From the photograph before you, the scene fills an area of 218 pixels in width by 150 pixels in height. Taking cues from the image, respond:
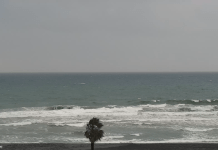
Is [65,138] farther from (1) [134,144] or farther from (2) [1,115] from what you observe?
(2) [1,115]

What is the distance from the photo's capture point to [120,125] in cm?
4028

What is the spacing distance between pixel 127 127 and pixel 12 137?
57.9ft

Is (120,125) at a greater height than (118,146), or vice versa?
(120,125)

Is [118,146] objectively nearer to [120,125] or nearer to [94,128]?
[94,128]

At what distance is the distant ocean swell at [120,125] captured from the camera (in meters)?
33.7

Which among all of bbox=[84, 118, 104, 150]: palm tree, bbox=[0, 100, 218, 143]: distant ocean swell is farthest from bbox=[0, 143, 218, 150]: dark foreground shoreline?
bbox=[84, 118, 104, 150]: palm tree

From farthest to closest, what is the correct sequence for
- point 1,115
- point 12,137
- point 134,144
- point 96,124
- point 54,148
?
point 1,115 → point 12,137 → point 134,144 → point 54,148 → point 96,124

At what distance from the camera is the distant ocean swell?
33.7m

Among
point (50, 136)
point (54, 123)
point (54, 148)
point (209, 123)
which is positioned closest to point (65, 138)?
point (50, 136)

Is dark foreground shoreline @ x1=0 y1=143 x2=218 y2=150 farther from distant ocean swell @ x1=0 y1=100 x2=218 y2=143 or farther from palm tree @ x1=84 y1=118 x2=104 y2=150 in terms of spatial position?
palm tree @ x1=84 y1=118 x2=104 y2=150

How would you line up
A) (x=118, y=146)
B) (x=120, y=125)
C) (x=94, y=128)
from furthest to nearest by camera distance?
(x=120, y=125)
(x=118, y=146)
(x=94, y=128)

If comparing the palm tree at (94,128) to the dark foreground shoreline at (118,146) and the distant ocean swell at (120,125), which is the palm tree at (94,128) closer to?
the dark foreground shoreline at (118,146)

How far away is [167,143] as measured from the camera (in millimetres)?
30531

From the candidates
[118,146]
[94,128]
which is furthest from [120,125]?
[94,128]
